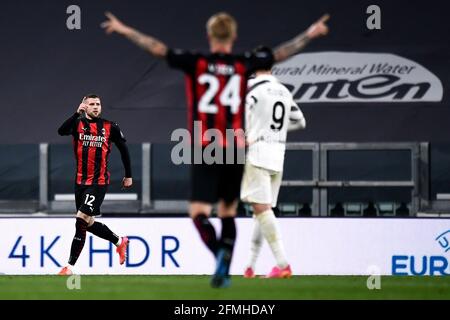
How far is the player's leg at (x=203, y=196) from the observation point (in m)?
9.82

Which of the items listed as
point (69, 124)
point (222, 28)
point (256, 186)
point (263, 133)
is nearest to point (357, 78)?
point (69, 124)

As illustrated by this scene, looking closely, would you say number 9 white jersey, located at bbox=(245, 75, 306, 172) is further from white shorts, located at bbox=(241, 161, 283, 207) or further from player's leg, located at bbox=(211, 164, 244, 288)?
player's leg, located at bbox=(211, 164, 244, 288)

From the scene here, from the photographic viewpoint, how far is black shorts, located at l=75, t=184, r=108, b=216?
14328 millimetres

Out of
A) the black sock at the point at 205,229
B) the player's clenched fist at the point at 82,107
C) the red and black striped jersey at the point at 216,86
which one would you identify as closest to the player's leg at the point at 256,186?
the black sock at the point at 205,229

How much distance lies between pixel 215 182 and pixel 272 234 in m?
2.18

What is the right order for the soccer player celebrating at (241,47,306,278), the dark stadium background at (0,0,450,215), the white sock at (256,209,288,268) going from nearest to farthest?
1. the white sock at (256,209,288,268)
2. the soccer player celebrating at (241,47,306,278)
3. the dark stadium background at (0,0,450,215)

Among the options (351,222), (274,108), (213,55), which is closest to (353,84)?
(351,222)

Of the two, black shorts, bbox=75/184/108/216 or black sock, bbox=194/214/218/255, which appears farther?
black shorts, bbox=75/184/108/216

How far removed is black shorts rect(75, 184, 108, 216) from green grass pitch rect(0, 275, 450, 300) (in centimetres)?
75

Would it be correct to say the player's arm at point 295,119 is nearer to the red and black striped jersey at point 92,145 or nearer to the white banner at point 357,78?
the red and black striped jersey at point 92,145

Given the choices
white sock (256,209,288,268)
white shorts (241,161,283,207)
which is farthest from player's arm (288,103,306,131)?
white sock (256,209,288,268)

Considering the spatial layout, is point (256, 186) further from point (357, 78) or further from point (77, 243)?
point (357, 78)

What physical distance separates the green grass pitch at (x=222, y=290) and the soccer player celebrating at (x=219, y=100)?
0.64 meters

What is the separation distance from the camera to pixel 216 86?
9758mm
